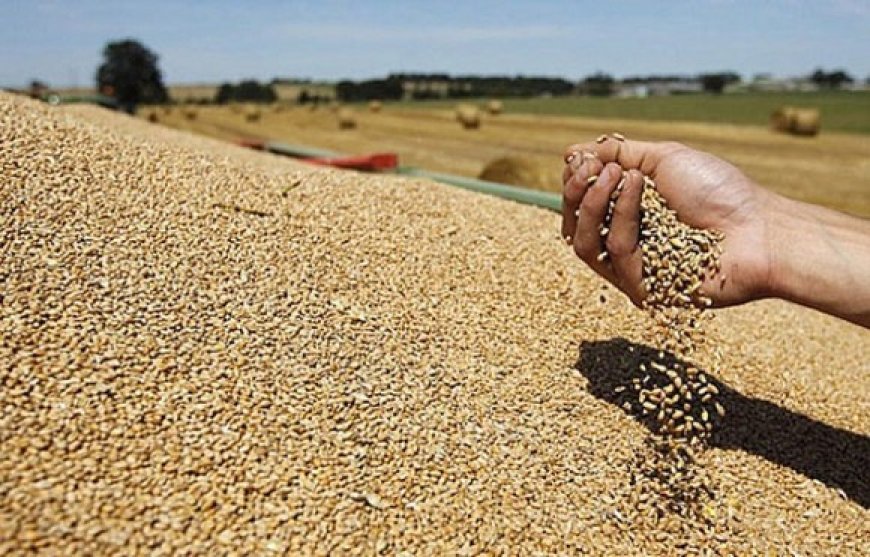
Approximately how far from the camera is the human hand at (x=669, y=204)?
248 cm

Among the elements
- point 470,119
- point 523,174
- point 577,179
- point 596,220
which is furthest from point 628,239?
point 470,119

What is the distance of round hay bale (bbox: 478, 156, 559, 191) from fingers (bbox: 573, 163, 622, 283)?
425 cm

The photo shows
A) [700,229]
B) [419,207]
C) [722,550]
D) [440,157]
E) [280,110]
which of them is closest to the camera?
[722,550]

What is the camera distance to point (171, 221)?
9.28ft

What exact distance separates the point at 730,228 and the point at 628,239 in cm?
38

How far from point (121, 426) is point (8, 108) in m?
2.16

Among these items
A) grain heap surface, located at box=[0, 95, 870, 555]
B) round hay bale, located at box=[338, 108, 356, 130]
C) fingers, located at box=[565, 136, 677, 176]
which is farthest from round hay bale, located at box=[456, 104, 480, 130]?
fingers, located at box=[565, 136, 677, 176]

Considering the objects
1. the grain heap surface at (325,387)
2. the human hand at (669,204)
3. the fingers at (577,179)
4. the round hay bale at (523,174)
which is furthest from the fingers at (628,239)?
the round hay bale at (523,174)

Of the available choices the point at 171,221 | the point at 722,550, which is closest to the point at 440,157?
the point at 171,221

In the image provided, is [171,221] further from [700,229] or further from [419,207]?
[700,229]

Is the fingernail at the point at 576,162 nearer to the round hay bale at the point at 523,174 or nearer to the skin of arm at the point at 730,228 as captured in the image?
the skin of arm at the point at 730,228

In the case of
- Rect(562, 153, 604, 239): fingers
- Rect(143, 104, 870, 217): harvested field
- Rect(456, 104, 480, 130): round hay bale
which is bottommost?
Rect(143, 104, 870, 217): harvested field

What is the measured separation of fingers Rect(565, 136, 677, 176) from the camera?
8.77 feet

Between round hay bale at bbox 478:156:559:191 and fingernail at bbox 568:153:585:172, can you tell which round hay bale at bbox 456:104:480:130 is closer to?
round hay bale at bbox 478:156:559:191
